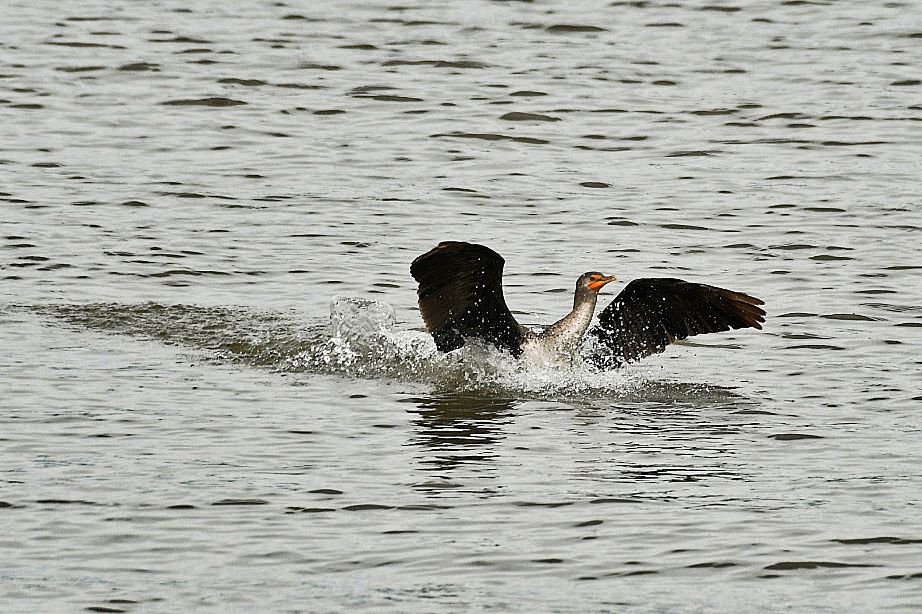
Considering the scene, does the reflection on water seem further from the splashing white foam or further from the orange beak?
the orange beak

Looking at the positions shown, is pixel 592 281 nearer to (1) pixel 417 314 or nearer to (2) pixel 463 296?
(2) pixel 463 296

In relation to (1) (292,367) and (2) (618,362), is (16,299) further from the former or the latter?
(2) (618,362)

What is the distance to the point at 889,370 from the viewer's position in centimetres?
1145

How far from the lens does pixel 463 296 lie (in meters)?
10.7

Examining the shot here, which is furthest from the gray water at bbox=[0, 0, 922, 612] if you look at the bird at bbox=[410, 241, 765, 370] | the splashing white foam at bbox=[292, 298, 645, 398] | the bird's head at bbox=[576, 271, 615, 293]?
the bird's head at bbox=[576, 271, 615, 293]

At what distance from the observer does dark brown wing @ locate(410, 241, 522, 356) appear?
10.3 m

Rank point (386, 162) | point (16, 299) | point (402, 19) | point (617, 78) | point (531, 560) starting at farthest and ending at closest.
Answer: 1. point (402, 19)
2. point (617, 78)
3. point (386, 162)
4. point (16, 299)
5. point (531, 560)

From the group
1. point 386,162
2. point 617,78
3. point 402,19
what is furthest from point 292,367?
point 402,19

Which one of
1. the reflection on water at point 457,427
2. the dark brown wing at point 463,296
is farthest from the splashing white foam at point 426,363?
the reflection on water at point 457,427

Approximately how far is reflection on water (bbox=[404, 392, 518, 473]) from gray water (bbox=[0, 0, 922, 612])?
0.16ft

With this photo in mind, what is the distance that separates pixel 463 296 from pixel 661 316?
1252 mm

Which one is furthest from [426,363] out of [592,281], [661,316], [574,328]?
[661,316]

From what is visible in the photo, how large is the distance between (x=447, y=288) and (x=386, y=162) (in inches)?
280

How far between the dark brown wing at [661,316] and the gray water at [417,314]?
250 millimetres
